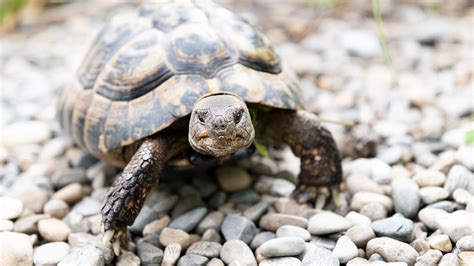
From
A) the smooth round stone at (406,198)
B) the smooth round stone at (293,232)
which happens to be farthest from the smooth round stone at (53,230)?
the smooth round stone at (406,198)

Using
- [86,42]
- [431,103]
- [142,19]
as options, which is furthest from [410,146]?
[86,42]

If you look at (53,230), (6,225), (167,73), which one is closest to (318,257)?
(167,73)

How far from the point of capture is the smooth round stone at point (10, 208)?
2.91 metres

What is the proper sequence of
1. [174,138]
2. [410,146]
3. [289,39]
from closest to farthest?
[174,138], [410,146], [289,39]

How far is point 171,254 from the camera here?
8.29 feet

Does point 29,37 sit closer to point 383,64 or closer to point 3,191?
point 3,191

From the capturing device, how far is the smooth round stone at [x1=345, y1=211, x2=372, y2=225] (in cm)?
269

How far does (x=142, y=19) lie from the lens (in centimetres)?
325

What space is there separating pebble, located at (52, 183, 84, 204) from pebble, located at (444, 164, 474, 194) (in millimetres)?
2089

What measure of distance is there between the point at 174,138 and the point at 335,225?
0.95m

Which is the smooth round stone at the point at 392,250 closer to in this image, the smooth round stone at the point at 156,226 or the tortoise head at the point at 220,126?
the tortoise head at the point at 220,126

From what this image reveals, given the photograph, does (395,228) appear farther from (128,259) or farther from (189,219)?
(128,259)

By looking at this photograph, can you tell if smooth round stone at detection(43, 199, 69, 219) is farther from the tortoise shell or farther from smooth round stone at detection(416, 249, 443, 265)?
smooth round stone at detection(416, 249, 443, 265)

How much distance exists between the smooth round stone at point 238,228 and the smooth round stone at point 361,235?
0.48 meters
